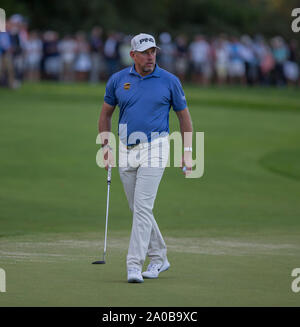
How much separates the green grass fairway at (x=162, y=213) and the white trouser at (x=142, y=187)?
353 mm

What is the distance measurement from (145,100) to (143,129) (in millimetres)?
282

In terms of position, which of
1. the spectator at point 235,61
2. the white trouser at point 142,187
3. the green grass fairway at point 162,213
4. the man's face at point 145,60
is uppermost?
the spectator at point 235,61

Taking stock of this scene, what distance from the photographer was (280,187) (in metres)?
18.4

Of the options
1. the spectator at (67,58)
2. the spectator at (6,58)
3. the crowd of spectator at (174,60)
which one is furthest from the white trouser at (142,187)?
the spectator at (67,58)

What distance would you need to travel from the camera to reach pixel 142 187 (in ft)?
29.0

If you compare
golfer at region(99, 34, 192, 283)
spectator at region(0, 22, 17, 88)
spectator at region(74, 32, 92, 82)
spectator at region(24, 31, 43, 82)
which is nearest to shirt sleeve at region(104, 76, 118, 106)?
golfer at region(99, 34, 192, 283)

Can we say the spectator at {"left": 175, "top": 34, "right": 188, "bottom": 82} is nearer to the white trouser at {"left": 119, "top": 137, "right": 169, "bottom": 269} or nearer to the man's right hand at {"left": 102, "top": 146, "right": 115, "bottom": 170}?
the man's right hand at {"left": 102, "top": 146, "right": 115, "bottom": 170}

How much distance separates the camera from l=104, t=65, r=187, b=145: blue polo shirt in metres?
8.84

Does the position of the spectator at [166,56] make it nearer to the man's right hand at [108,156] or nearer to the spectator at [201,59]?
the spectator at [201,59]

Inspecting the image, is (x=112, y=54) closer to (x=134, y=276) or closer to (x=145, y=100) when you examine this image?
(x=145, y=100)

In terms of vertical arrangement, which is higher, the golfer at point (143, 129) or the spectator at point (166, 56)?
the spectator at point (166, 56)

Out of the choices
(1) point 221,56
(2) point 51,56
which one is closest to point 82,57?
(2) point 51,56

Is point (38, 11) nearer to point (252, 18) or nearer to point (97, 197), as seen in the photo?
point (252, 18)

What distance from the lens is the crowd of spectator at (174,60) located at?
44281mm
